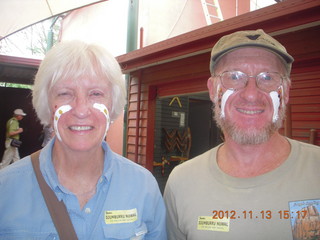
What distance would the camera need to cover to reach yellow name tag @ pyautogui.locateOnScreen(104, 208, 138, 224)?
1663 mm

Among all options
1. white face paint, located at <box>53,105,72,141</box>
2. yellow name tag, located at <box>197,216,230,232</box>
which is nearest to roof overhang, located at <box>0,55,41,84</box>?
white face paint, located at <box>53,105,72,141</box>

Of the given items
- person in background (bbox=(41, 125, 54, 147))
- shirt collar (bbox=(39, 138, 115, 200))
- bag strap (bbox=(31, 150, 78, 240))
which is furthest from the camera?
person in background (bbox=(41, 125, 54, 147))

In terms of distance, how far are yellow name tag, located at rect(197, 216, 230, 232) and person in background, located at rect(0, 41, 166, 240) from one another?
334 millimetres

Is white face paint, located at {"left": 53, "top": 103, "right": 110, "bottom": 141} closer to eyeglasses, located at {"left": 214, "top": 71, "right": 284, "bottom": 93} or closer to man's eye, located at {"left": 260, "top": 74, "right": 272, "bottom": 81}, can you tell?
eyeglasses, located at {"left": 214, "top": 71, "right": 284, "bottom": 93}

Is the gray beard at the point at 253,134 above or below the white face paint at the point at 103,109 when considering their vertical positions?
below

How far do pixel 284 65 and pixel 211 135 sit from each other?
9.32m

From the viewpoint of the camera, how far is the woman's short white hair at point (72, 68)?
168 cm

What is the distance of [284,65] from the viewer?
72.2 inches

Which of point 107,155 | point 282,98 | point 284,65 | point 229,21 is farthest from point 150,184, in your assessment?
point 229,21

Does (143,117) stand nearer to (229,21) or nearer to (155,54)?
(155,54)

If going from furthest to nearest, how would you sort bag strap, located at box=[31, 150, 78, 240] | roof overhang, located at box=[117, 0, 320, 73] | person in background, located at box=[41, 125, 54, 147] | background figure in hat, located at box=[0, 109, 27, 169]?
person in background, located at box=[41, 125, 54, 147] < background figure in hat, located at box=[0, 109, 27, 169] < roof overhang, located at box=[117, 0, 320, 73] < bag strap, located at box=[31, 150, 78, 240]

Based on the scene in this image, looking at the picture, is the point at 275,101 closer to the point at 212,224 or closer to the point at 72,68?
the point at 212,224
